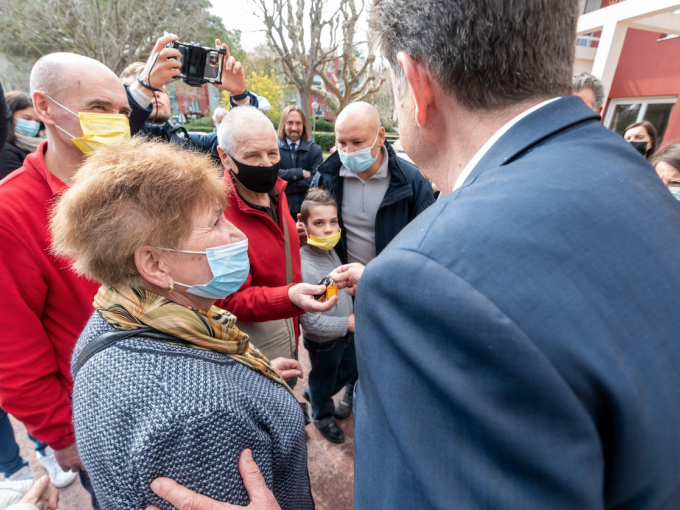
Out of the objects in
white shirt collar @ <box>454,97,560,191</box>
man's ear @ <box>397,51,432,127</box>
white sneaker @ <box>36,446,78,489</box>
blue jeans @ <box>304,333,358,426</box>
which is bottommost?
white sneaker @ <box>36,446,78,489</box>

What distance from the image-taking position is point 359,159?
2854 mm

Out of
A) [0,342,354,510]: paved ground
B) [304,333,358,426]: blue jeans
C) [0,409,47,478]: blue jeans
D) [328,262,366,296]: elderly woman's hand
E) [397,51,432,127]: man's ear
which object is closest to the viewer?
[397,51,432,127]: man's ear

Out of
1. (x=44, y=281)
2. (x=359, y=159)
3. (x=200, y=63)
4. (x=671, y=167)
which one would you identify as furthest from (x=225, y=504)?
(x=671, y=167)

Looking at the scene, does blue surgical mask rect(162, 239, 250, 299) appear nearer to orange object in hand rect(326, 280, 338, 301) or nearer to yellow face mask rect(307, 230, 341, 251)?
orange object in hand rect(326, 280, 338, 301)

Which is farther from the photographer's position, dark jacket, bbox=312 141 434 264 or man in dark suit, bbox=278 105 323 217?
man in dark suit, bbox=278 105 323 217

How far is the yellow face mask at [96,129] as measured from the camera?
173cm

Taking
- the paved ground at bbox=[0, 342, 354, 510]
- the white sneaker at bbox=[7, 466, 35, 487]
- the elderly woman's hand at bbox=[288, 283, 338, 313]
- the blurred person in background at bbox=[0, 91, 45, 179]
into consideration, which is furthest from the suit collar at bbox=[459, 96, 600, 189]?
the blurred person in background at bbox=[0, 91, 45, 179]

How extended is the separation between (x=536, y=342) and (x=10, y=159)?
14.0ft

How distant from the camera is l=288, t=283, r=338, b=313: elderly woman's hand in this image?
1892 mm

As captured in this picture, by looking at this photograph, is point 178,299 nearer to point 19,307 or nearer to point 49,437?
point 19,307

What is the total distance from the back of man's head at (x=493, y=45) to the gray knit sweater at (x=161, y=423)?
101 centimetres

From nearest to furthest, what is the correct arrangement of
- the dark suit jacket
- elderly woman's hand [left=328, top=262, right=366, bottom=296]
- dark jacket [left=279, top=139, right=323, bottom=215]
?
the dark suit jacket → elderly woman's hand [left=328, top=262, right=366, bottom=296] → dark jacket [left=279, top=139, right=323, bottom=215]

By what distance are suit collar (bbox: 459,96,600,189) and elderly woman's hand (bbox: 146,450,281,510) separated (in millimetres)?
918

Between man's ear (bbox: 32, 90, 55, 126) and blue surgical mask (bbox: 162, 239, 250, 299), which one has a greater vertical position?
man's ear (bbox: 32, 90, 55, 126)
